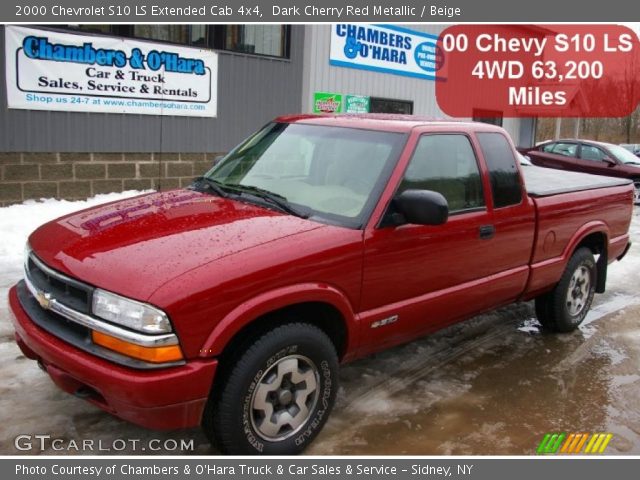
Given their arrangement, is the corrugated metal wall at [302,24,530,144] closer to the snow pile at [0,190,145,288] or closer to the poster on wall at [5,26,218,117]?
the poster on wall at [5,26,218,117]

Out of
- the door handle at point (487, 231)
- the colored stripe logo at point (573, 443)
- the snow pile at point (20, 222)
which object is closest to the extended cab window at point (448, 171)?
the door handle at point (487, 231)

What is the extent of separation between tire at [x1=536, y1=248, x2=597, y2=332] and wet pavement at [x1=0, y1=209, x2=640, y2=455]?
0.45 feet

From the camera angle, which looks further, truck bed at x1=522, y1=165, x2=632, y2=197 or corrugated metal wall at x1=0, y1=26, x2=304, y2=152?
corrugated metal wall at x1=0, y1=26, x2=304, y2=152

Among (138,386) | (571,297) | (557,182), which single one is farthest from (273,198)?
(571,297)

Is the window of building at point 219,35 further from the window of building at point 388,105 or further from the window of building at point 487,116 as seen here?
the window of building at point 487,116

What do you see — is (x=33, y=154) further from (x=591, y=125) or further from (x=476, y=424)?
(x=591, y=125)

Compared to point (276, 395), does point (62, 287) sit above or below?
above

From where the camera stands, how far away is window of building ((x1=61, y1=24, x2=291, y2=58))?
9.56 metres

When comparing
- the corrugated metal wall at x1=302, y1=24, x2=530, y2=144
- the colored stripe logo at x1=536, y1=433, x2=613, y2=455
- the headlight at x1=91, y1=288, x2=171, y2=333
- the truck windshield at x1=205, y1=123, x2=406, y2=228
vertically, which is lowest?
the colored stripe logo at x1=536, y1=433, x2=613, y2=455

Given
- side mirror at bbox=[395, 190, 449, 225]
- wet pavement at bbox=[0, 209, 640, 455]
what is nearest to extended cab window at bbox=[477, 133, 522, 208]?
side mirror at bbox=[395, 190, 449, 225]

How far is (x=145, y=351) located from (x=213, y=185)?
1724 millimetres

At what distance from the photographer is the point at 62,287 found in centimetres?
315

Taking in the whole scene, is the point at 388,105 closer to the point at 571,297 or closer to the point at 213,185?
the point at 571,297

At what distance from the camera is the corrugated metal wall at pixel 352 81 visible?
1227 cm
